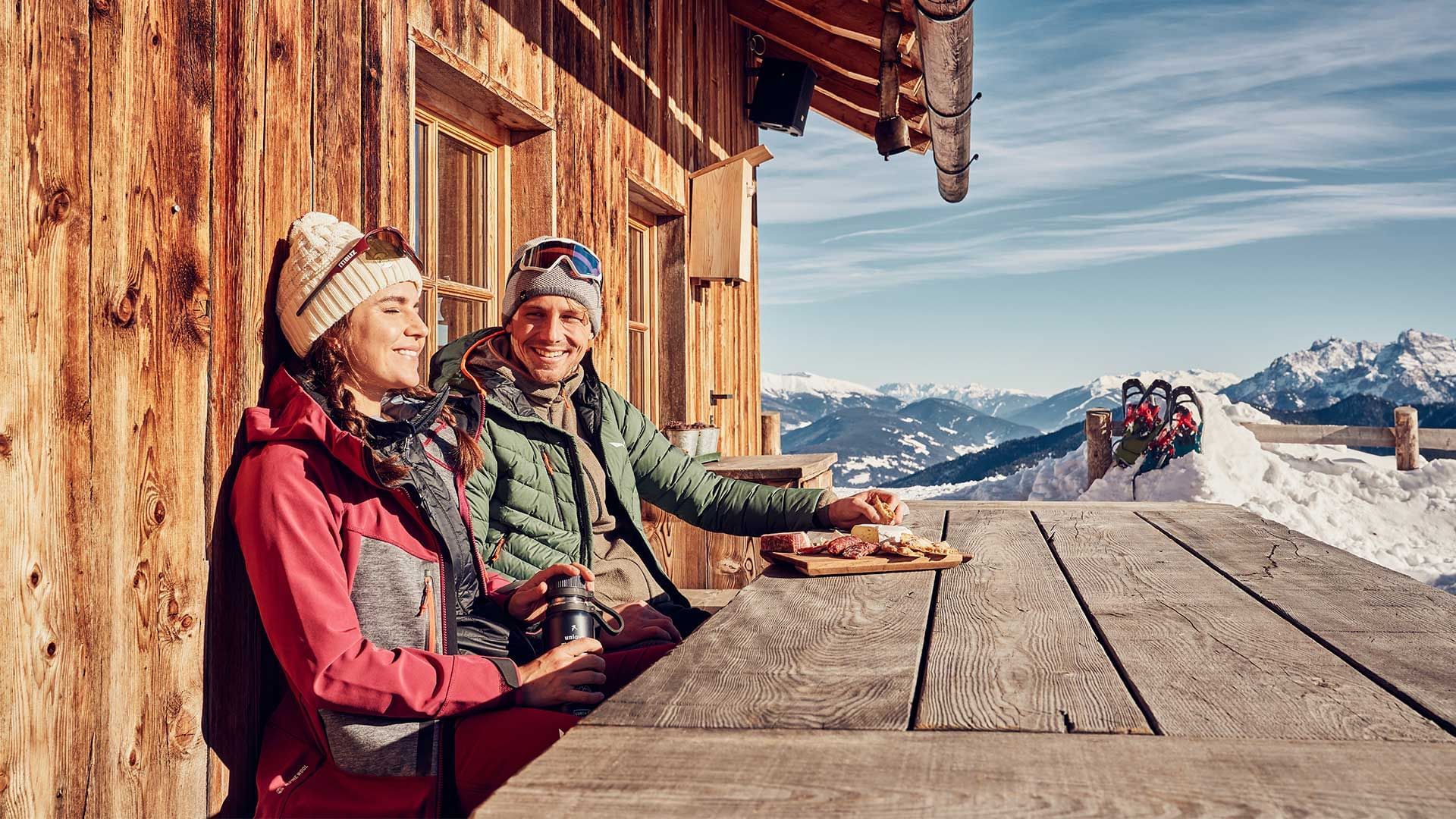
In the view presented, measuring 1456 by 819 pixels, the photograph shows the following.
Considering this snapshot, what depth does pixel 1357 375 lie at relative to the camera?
17100cm

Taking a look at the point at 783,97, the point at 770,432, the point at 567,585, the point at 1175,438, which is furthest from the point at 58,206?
the point at 1175,438

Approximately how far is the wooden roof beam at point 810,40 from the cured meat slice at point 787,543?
15.3ft

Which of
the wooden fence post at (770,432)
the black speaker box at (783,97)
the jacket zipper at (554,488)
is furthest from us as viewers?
the wooden fence post at (770,432)

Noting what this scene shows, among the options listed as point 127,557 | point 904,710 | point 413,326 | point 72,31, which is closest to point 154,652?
point 127,557

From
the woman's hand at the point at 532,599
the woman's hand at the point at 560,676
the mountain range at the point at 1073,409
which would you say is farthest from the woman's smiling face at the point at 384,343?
the mountain range at the point at 1073,409

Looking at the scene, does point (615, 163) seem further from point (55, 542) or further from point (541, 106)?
point (55, 542)

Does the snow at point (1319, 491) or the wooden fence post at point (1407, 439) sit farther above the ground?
the wooden fence post at point (1407, 439)

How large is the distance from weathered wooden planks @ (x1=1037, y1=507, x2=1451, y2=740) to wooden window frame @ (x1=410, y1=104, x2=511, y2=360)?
1.83 m

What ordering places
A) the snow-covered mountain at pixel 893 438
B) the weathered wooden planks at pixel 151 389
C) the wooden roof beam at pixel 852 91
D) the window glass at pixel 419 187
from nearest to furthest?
the weathered wooden planks at pixel 151 389, the window glass at pixel 419 187, the wooden roof beam at pixel 852 91, the snow-covered mountain at pixel 893 438

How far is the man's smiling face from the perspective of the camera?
8.23ft

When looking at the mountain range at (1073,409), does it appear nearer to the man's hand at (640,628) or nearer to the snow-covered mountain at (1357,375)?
the snow-covered mountain at (1357,375)

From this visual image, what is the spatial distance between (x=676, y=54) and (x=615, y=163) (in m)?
1.18

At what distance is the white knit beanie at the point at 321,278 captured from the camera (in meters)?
1.87

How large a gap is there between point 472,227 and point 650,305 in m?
1.89
